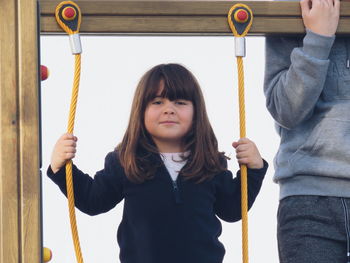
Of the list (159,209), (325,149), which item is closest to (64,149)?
(159,209)

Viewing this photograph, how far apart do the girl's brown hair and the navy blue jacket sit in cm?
3

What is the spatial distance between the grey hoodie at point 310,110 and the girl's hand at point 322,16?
0.02 m

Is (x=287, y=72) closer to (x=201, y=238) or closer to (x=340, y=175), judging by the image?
(x=340, y=175)

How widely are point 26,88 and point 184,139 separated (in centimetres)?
49

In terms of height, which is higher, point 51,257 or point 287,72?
point 287,72

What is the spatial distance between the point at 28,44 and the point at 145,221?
55cm

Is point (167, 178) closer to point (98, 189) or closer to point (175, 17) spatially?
point (98, 189)

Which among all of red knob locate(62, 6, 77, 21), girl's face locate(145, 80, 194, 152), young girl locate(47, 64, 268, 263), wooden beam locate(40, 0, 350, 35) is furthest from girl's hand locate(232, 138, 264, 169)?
red knob locate(62, 6, 77, 21)

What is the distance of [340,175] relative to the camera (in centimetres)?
242

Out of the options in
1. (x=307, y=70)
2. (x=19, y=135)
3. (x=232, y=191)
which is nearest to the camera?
(x=19, y=135)

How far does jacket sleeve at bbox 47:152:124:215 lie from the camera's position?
8.14ft

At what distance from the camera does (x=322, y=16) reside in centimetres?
243

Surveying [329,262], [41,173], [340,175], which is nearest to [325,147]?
[340,175]

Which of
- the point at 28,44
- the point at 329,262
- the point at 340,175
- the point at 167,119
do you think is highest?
the point at 28,44
